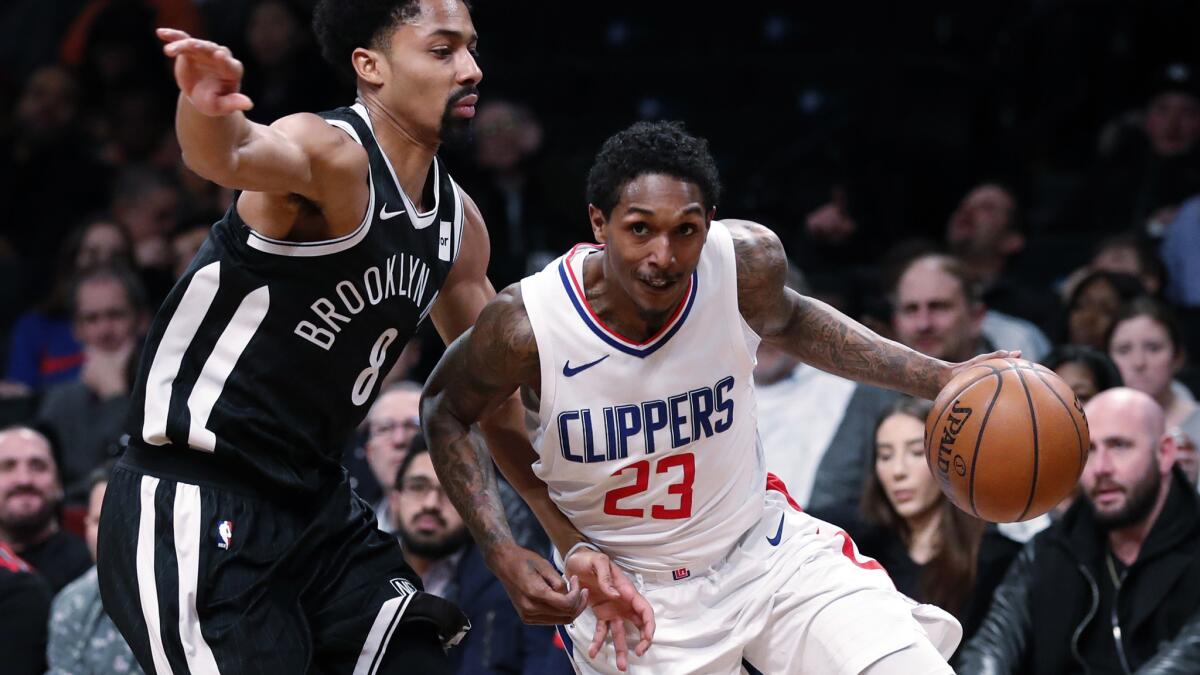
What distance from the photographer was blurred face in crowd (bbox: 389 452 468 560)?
227 inches

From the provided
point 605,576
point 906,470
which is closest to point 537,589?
point 605,576

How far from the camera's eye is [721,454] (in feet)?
12.9

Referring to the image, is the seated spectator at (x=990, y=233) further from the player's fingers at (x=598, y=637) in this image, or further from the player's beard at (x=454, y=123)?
the player's beard at (x=454, y=123)

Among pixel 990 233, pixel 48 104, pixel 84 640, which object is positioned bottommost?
pixel 84 640

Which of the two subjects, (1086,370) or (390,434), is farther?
(390,434)

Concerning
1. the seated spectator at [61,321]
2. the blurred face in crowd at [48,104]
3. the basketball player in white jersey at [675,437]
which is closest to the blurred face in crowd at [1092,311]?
the basketball player in white jersey at [675,437]

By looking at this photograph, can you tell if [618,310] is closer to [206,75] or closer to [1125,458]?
[206,75]

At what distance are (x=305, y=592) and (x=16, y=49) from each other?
8425 mm

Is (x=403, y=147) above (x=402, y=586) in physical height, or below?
above

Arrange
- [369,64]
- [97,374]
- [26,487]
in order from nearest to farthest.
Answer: [369,64] < [26,487] < [97,374]

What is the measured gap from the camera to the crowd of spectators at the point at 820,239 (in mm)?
5527

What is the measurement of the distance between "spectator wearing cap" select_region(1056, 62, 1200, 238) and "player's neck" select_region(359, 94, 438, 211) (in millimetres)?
5213

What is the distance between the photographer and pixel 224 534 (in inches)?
138

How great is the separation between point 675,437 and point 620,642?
0.50 metres
